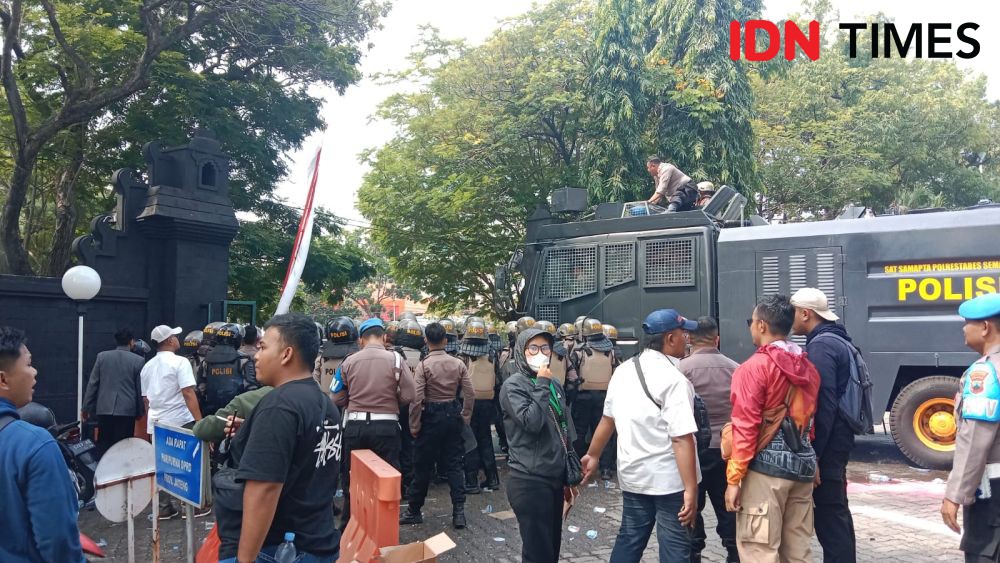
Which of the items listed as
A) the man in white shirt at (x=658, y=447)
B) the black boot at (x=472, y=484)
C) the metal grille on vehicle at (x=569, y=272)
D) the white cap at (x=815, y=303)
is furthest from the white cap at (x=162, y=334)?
the metal grille on vehicle at (x=569, y=272)

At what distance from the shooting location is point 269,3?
1398 cm

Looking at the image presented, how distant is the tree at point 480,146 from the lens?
1641cm

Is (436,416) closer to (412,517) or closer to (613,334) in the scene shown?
(412,517)

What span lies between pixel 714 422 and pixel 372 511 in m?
2.39

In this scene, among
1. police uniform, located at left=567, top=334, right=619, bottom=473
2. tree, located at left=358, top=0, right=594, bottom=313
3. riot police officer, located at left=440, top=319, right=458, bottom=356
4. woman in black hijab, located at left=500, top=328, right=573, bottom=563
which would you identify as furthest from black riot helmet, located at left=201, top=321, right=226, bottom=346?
tree, located at left=358, top=0, right=594, bottom=313

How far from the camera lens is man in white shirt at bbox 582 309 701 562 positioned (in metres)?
3.65

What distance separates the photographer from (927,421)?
26.7 feet

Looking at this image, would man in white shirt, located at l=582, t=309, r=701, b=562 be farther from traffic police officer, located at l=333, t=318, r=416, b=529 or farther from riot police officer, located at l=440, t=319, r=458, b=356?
riot police officer, located at l=440, t=319, r=458, b=356

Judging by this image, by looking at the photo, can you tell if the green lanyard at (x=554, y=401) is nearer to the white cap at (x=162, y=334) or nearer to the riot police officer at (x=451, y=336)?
the riot police officer at (x=451, y=336)

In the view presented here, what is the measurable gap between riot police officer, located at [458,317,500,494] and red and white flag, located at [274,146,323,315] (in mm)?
2530

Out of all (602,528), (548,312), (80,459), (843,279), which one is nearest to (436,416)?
(602,528)

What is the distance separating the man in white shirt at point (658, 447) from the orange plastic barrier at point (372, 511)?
4.09 feet

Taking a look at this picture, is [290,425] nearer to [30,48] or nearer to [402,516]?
[402,516]

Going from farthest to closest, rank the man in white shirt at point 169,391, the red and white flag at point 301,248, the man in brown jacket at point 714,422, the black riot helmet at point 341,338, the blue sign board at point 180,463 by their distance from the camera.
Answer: the red and white flag at point 301,248 < the black riot helmet at point 341,338 < the man in white shirt at point 169,391 < the man in brown jacket at point 714,422 < the blue sign board at point 180,463
